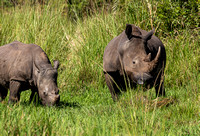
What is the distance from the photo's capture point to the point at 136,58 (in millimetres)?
4883

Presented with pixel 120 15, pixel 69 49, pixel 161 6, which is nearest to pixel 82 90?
pixel 69 49

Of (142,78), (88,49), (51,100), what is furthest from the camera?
(88,49)

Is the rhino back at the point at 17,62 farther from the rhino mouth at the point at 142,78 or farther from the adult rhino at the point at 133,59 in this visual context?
the rhino mouth at the point at 142,78

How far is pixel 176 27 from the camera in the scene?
8125mm

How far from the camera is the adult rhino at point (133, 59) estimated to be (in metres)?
4.73

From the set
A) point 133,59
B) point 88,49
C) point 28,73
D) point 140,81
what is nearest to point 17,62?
point 28,73

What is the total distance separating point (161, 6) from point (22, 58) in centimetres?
403

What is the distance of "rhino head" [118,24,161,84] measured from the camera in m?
4.71

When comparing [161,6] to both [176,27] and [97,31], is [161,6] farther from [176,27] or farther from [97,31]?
[97,31]

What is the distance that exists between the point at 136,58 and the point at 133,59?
0.06 meters

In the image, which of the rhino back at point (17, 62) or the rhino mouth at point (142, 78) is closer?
the rhino mouth at point (142, 78)

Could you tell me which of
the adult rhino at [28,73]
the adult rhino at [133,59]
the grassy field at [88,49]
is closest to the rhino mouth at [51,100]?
the adult rhino at [28,73]

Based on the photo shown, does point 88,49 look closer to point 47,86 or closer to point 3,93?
point 3,93

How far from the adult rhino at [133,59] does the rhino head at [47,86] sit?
0.86m
